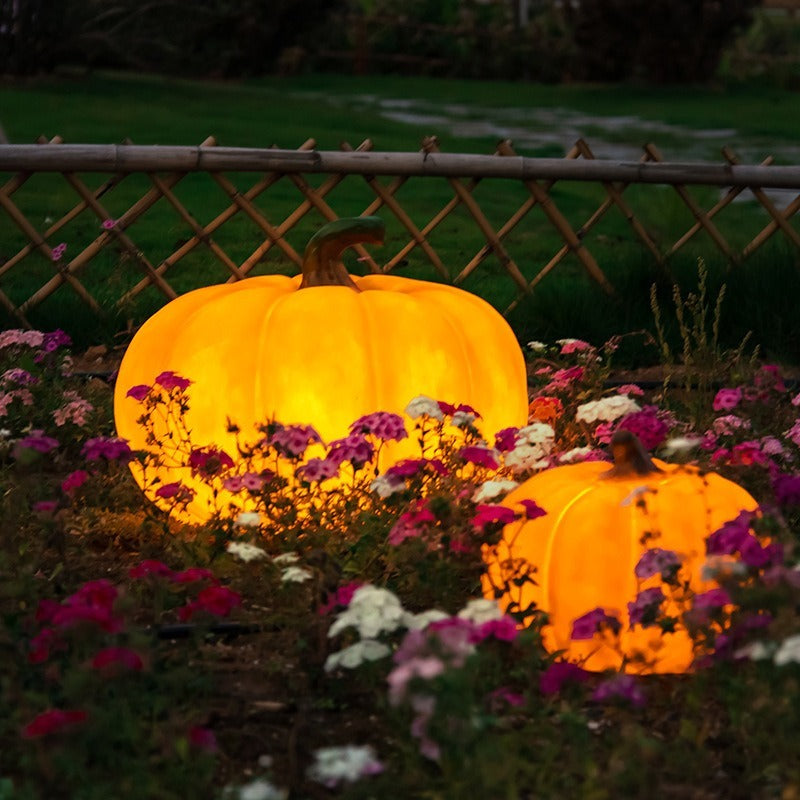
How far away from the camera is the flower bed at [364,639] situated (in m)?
2.61

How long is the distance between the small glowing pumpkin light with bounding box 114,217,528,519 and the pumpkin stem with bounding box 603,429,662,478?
0.76 metres

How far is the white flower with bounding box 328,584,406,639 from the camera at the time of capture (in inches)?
105

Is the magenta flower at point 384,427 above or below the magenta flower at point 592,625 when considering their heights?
above

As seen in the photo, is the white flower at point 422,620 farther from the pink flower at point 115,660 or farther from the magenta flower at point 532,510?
the magenta flower at point 532,510

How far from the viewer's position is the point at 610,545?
339cm

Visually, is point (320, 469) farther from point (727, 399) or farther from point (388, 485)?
point (727, 399)

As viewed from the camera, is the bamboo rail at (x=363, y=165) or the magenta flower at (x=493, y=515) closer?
the magenta flower at (x=493, y=515)

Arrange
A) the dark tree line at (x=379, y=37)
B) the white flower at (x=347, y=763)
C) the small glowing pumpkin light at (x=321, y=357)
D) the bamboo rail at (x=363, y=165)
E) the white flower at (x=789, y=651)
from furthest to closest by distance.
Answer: the dark tree line at (x=379, y=37) → the bamboo rail at (x=363, y=165) → the small glowing pumpkin light at (x=321, y=357) → the white flower at (x=789, y=651) → the white flower at (x=347, y=763)

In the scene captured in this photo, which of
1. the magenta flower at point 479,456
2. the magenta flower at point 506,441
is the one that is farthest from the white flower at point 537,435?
the magenta flower at point 479,456

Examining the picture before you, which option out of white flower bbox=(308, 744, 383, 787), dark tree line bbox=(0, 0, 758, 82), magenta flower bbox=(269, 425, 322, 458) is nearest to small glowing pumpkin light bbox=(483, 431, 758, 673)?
magenta flower bbox=(269, 425, 322, 458)

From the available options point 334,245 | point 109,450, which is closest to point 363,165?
point 334,245

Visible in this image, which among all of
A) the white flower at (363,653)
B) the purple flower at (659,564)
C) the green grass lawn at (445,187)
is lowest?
the green grass lawn at (445,187)

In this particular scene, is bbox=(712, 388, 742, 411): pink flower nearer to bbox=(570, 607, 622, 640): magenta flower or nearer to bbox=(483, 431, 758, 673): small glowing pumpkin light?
bbox=(483, 431, 758, 673): small glowing pumpkin light

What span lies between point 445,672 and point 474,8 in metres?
24.3
